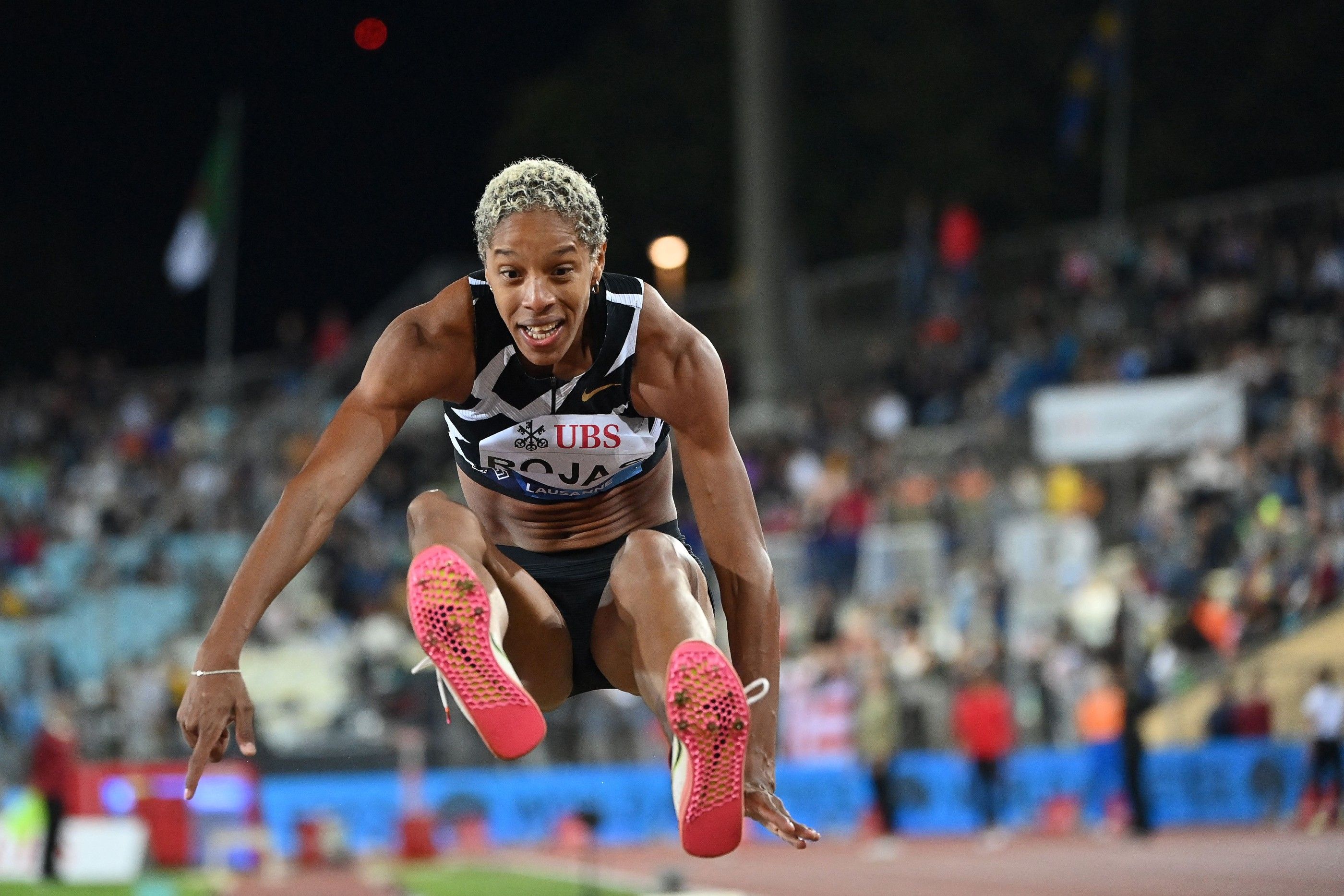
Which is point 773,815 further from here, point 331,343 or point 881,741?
point 331,343

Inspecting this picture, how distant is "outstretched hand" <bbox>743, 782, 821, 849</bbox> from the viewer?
17.4 ft

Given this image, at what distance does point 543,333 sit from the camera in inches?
207

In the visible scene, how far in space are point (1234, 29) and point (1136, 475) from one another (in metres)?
15.7

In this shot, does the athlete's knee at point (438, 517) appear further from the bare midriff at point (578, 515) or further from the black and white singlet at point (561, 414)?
the bare midriff at point (578, 515)

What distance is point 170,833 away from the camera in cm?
1623

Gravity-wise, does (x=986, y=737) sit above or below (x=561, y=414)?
above

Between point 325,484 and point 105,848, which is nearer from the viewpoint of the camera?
point 325,484

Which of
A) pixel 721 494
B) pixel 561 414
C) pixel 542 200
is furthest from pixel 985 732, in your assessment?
pixel 542 200

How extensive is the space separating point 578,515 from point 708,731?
→ 1.16 m

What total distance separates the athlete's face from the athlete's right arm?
23cm

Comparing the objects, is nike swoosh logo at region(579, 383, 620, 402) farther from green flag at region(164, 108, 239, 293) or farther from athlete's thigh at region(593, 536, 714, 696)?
green flag at region(164, 108, 239, 293)

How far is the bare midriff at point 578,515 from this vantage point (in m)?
6.02

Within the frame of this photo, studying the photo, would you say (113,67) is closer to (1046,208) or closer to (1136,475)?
(1046,208)

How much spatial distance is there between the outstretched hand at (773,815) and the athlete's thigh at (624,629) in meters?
0.49
